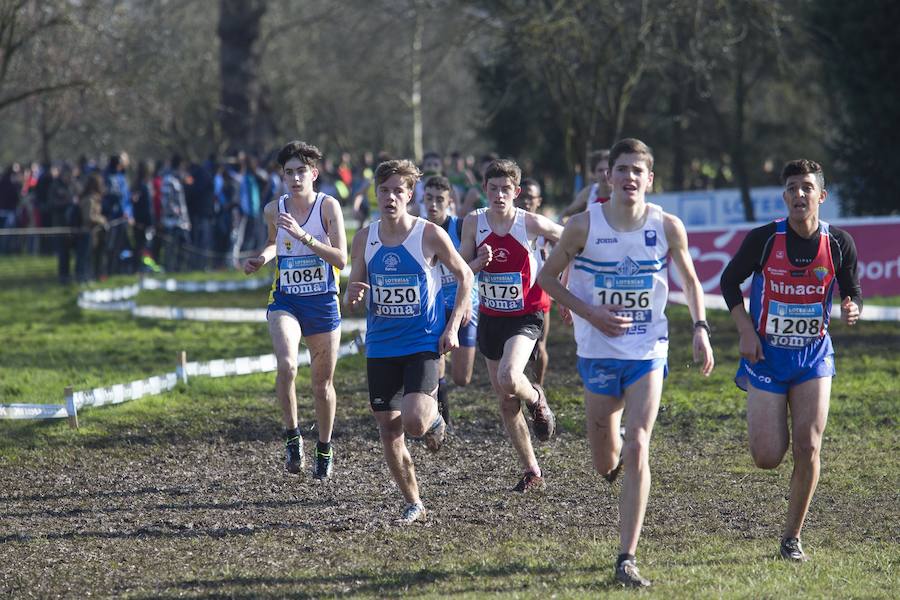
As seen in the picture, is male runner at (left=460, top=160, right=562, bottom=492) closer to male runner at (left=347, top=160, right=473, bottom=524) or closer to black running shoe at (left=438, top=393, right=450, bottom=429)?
male runner at (left=347, top=160, right=473, bottom=524)

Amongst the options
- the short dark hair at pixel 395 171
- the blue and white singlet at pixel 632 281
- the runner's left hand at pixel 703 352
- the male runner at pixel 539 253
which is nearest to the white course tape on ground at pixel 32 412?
the male runner at pixel 539 253

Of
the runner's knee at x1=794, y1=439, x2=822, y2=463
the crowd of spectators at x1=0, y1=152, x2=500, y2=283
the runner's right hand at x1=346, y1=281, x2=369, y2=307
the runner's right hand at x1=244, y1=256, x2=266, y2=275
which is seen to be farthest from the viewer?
the crowd of spectators at x1=0, y1=152, x2=500, y2=283

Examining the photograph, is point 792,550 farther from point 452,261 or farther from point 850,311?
point 452,261

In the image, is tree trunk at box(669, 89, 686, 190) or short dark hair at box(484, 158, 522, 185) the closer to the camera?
short dark hair at box(484, 158, 522, 185)

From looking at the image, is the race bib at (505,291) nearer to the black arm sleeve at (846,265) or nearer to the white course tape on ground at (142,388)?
the black arm sleeve at (846,265)

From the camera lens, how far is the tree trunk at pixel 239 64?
89.5ft

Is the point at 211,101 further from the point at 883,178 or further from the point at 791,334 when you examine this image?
the point at 791,334

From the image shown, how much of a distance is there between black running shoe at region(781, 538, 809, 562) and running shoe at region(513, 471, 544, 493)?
2.03 m

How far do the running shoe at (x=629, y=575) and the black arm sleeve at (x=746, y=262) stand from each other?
1.44 m

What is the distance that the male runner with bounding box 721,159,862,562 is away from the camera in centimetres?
641

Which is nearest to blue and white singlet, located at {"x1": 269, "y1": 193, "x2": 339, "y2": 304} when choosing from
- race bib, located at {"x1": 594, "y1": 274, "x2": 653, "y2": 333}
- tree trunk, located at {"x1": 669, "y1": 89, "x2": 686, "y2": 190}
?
race bib, located at {"x1": 594, "y1": 274, "x2": 653, "y2": 333}

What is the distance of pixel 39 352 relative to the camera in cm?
1470

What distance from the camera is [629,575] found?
5.92 meters

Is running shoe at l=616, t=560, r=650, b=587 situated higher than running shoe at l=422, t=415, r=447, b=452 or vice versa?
running shoe at l=422, t=415, r=447, b=452
